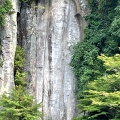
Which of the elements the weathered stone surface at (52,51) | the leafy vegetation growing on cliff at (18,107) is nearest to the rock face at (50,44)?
the weathered stone surface at (52,51)

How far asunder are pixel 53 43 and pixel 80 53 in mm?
1351

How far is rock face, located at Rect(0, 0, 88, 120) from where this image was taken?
14133mm

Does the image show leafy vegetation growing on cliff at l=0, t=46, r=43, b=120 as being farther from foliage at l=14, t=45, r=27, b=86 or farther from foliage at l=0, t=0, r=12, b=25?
foliage at l=0, t=0, r=12, b=25

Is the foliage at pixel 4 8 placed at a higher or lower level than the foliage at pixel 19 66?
higher

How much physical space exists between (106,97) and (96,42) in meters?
3.61

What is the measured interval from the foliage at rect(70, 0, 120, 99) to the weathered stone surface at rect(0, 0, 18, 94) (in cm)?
217

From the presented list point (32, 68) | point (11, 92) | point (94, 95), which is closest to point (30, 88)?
point (32, 68)

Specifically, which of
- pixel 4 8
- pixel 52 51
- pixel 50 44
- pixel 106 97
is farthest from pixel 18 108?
pixel 4 8

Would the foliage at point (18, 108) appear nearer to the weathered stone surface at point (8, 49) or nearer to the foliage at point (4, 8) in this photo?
the weathered stone surface at point (8, 49)

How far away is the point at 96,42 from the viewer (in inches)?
537

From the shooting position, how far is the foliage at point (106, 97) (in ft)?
33.7

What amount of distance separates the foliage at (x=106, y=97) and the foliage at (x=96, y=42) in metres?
1.80

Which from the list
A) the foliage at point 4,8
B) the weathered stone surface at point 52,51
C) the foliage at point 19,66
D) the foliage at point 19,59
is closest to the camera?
the foliage at point 4,8

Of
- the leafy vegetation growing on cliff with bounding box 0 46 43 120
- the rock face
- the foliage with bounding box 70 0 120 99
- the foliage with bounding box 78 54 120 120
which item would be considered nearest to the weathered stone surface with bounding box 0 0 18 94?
the rock face
